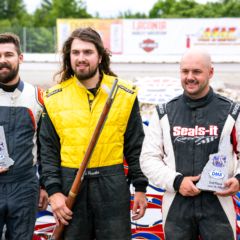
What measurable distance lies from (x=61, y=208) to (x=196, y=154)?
89 centimetres

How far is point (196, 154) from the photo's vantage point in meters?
3.00

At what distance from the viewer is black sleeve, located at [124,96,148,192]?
3.28m

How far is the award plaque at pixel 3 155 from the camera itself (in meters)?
3.35

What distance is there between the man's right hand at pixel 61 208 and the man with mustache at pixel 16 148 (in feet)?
1.22

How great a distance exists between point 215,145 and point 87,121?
0.80 m

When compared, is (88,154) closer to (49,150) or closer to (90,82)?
(49,150)

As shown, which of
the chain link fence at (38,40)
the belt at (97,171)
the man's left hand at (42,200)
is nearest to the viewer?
the belt at (97,171)

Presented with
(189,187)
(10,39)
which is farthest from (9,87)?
(189,187)

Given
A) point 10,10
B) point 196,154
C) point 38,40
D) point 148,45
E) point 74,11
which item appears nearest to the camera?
point 196,154

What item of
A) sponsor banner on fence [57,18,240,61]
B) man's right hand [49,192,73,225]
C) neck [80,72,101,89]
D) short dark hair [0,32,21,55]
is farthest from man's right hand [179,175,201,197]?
sponsor banner on fence [57,18,240,61]

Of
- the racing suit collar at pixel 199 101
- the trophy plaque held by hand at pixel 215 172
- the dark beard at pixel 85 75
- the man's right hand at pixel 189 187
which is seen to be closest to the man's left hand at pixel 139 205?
the man's right hand at pixel 189 187

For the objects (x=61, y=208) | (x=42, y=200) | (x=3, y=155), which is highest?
(x=3, y=155)

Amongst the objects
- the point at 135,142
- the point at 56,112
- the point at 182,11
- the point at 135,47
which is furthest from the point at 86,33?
the point at 182,11

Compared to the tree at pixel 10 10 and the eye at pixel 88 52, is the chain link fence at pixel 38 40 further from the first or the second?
the tree at pixel 10 10
